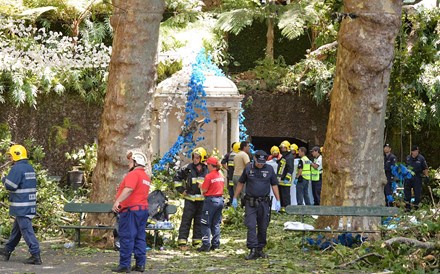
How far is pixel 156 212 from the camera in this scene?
1509 cm

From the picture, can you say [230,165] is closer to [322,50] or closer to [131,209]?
[322,50]

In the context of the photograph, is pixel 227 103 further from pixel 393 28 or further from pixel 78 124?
pixel 393 28

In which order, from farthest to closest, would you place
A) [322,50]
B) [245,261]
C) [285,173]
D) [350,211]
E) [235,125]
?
[322,50], [235,125], [285,173], [350,211], [245,261]

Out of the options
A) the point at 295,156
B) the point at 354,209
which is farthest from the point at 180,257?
the point at 295,156

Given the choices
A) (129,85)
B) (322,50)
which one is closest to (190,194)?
(129,85)

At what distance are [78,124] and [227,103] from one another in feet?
12.5

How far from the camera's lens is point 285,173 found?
21.5 metres

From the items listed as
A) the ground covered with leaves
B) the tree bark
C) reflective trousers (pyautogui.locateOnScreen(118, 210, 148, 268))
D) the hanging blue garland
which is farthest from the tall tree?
the hanging blue garland

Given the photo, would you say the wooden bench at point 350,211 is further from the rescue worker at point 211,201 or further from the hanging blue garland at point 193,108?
the hanging blue garland at point 193,108

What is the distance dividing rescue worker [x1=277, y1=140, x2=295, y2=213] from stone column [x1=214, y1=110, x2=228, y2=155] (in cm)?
236

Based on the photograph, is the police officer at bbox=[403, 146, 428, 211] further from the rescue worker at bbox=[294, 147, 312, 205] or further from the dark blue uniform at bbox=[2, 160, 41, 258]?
the dark blue uniform at bbox=[2, 160, 41, 258]

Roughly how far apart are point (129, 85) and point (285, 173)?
280 inches

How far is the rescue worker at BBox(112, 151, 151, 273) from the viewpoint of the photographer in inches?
493

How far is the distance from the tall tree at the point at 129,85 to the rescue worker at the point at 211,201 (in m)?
1.23
